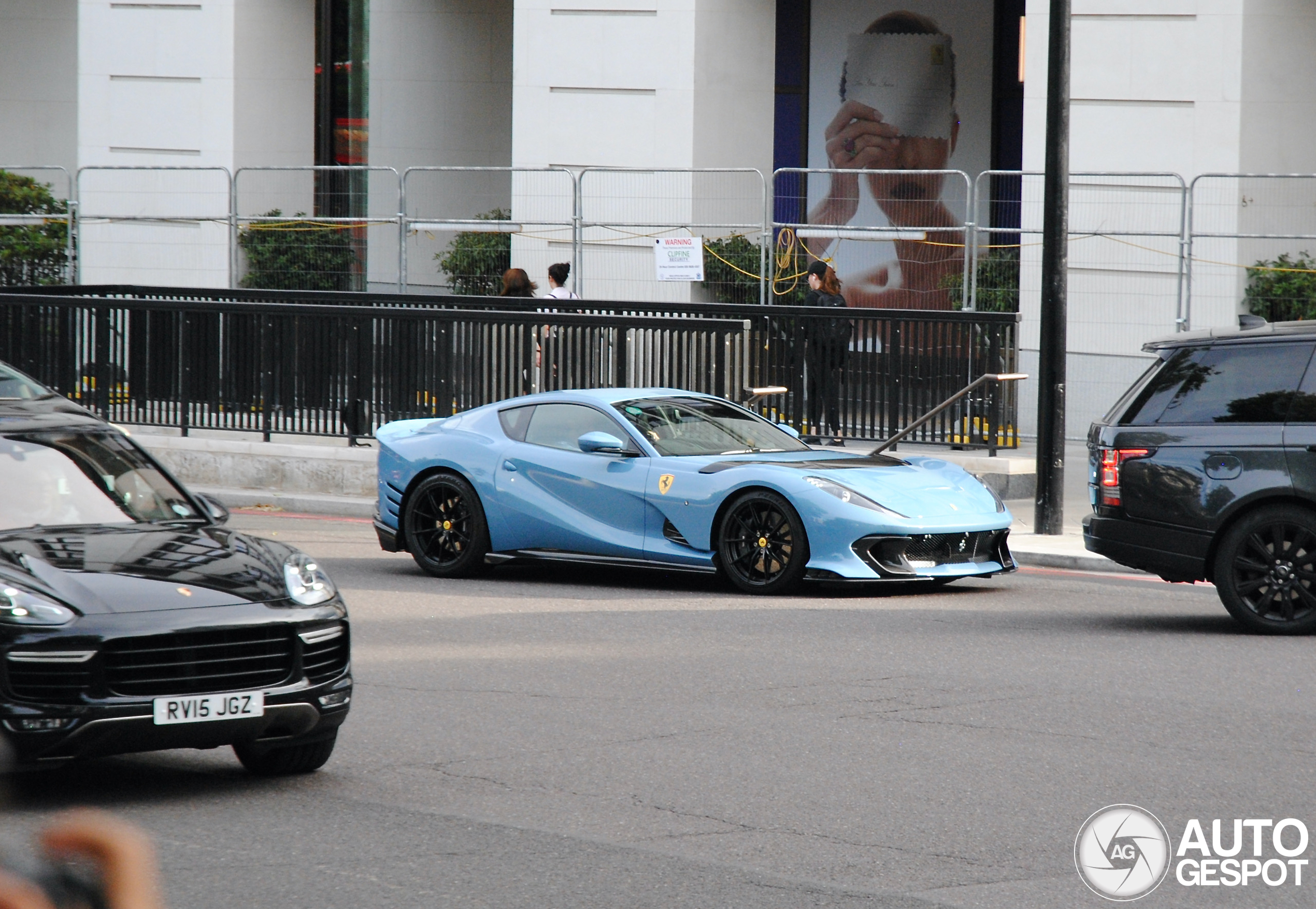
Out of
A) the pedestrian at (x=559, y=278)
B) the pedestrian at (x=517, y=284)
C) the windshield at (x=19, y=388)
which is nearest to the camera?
the windshield at (x=19, y=388)

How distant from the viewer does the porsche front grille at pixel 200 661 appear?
6328mm

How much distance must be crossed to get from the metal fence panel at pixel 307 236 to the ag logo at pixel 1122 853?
1810 cm

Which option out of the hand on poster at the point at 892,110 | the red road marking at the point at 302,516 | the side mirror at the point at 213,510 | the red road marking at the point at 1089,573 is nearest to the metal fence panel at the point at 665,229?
the hand on poster at the point at 892,110

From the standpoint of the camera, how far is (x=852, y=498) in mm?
11672

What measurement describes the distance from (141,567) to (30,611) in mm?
522

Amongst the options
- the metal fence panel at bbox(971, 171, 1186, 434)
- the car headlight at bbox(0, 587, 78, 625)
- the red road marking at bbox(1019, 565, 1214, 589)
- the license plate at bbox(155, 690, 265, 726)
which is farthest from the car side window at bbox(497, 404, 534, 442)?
the metal fence panel at bbox(971, 171, 1186, 434)

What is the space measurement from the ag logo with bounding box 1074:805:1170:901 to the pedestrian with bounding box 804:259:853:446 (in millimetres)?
10763

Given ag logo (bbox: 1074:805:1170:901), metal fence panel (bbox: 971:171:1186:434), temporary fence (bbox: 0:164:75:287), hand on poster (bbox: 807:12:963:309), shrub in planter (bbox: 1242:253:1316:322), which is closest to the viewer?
ag logo (bbox: 1074:805:1170:901)

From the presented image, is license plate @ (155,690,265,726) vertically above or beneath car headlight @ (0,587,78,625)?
beneath

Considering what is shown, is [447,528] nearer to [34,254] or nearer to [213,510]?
[213,510]

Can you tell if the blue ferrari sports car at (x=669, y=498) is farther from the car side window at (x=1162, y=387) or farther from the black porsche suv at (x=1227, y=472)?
the car side window at (x=1162, y=387)

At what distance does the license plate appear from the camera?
637 centimetres

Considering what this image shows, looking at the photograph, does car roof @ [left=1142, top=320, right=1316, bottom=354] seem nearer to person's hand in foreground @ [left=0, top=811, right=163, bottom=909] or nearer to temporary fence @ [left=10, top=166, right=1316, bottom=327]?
temporary fence @ [left=10, top=166, right=1316, bottom=327]

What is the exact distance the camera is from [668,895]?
5500 mm
